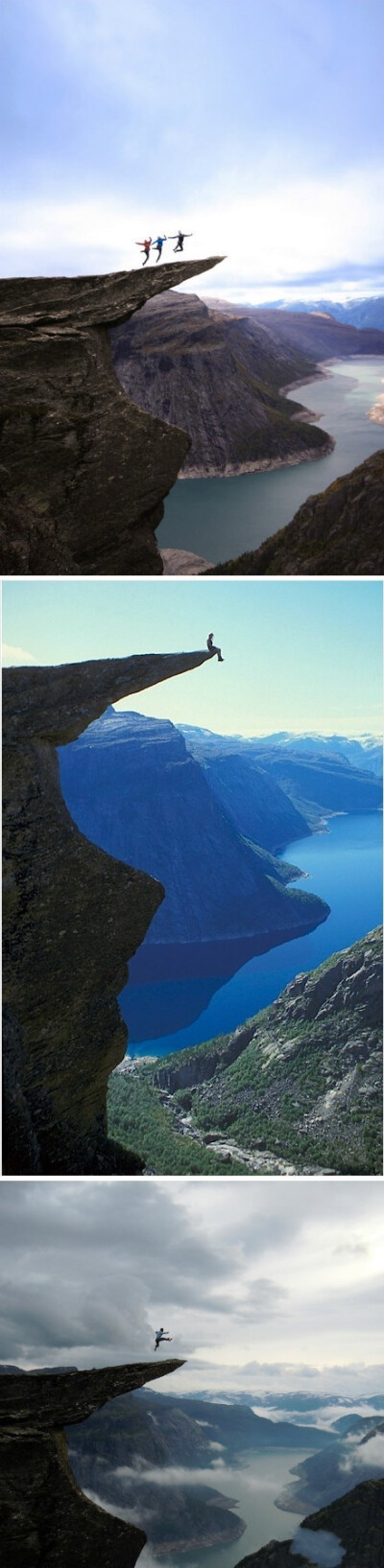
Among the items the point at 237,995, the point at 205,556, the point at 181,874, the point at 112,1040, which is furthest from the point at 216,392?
the point at 112,1040

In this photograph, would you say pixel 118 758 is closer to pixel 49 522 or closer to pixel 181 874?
pixel 181 874

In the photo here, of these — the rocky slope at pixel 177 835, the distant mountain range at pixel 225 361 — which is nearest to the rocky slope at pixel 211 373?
the distant mountain range at pixel 225 361

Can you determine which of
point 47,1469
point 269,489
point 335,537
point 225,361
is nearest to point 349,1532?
point 47,1469

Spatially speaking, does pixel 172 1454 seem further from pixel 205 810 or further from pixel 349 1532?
pixel 205 810

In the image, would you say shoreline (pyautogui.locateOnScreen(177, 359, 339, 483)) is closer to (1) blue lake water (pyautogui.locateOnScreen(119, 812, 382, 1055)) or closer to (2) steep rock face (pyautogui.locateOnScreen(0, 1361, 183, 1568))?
(1) blue lake water (pyautogui.locateOnScreen(119, 812, 382, 1055))

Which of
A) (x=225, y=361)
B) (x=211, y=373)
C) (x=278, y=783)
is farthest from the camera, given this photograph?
(x=211, y=373)

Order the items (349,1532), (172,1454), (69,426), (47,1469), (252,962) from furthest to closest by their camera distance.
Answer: (252,962), (172,1454), (69,426), (349,1532), (47,1469)

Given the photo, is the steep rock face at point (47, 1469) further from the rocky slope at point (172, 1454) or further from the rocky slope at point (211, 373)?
the rocky slope at point (211, 373)
